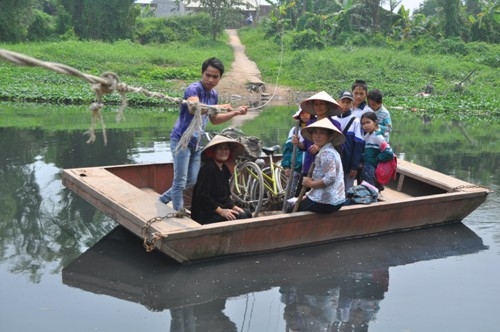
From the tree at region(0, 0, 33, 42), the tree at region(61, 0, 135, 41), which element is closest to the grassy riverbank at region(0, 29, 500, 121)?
the tree at region(0, 0, 33, 42)

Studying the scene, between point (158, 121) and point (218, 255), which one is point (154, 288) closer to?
→ point (218, 255)

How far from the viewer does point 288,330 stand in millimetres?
4449

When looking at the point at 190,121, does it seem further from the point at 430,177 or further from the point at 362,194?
the point at 430,177

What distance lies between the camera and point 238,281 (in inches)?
205

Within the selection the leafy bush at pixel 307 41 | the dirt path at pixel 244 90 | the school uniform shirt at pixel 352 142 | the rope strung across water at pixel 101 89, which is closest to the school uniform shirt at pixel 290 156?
the school uniform shirt at pixel 352 142

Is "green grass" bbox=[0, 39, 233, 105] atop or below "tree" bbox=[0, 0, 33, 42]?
below

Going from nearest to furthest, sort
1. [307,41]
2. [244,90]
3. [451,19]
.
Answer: [244,90], [307,41], [451,19]

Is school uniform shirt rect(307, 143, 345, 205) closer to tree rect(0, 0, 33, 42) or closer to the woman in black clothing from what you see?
the woman in black clothing

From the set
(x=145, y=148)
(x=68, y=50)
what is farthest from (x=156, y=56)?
(x=145, y=148)

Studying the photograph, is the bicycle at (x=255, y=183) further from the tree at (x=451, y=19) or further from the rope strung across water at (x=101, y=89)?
the tree at (x=451, y=19)

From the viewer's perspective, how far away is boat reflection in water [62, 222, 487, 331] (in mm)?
4676

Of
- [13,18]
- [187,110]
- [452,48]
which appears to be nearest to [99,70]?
[13,18]

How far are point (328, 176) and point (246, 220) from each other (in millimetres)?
814

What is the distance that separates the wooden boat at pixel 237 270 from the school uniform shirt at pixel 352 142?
2.54ft
